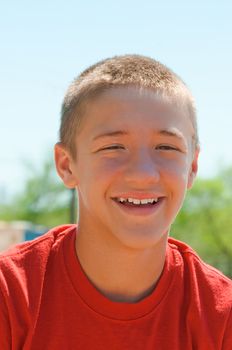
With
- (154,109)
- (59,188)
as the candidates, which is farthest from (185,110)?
(59,188)

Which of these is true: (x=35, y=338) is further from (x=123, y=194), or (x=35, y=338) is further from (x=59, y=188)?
(x=59, y=188)

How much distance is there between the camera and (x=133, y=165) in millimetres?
2611

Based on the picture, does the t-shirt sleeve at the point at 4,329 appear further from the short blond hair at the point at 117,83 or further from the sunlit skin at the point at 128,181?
the short blond hair at the point at 117,83

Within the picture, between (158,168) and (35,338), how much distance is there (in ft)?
2.63

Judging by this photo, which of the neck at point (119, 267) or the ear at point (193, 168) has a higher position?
the ear at point (193, 168)

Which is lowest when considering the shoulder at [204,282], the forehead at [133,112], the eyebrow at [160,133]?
the shoulder at [204,282]

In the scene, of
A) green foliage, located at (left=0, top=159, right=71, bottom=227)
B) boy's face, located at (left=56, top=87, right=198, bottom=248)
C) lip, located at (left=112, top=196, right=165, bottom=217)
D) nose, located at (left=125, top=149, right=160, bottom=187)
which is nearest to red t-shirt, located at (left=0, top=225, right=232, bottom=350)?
boy's face, located at (left=56, top=87, right=198, bottom=248)

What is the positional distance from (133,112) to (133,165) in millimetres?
210

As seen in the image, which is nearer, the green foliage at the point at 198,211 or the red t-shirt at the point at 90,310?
the red t-shirt at the point at 90,310

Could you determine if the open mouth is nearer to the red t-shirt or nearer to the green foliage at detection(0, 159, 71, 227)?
the red t-shirt

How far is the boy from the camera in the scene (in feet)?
8.72

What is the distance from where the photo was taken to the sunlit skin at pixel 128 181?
2643mm

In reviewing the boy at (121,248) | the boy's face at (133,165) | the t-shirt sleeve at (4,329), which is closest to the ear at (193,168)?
the boy at (121,248)

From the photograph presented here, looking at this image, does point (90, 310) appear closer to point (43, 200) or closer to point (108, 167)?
point (108, 167)
